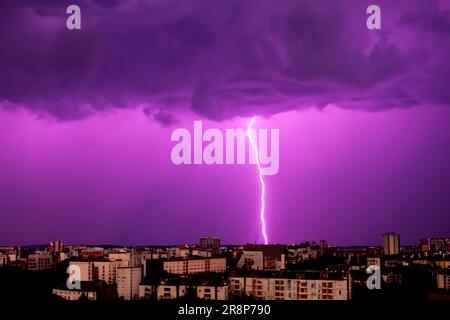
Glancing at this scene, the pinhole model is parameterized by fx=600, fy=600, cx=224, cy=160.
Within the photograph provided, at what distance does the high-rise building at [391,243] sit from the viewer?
10.8 metres

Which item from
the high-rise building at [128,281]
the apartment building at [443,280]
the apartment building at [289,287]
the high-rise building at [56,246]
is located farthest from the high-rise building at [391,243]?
the high-rise building at [56,246]

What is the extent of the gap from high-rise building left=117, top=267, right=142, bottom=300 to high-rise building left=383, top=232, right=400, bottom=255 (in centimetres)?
445

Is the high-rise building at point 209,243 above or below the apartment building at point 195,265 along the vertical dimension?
above

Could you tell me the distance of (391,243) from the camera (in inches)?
448

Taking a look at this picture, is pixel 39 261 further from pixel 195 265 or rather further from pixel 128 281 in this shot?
pixel 195 265

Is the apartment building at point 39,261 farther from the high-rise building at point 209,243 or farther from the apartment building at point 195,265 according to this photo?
the high-rise building at point 209,243

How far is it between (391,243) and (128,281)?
195 inches

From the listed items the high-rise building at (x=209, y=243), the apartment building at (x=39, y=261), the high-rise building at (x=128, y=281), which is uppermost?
the high-rise building at (x=209, y=243)

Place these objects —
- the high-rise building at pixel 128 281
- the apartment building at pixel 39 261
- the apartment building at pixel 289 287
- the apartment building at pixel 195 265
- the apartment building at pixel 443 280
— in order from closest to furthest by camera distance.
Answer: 1. the apartment building at pixel 289 287
2. the apartment building at pixel 443 280
3. the high-rise building at pixel 128 281
4. the apartment building at pixel 39 261
5. the apartment building at pixel 195 265

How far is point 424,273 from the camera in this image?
1066 centimetres

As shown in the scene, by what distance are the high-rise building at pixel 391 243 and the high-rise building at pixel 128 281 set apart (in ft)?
14.6
